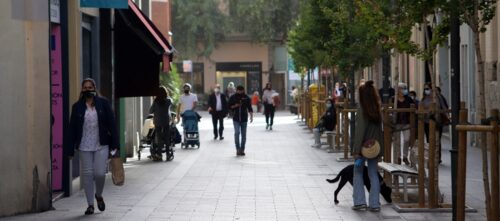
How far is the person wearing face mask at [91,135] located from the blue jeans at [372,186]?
307cm

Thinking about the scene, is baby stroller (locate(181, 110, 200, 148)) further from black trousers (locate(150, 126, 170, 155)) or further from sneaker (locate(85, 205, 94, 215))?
sneaker (locate(85, 205, 94, 215))

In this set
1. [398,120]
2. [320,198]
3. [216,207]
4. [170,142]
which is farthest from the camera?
[170,142]

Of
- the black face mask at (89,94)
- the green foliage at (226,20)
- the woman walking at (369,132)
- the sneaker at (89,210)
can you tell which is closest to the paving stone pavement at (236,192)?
the sneaker at (89,210)

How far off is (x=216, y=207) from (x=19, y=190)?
2.52 m

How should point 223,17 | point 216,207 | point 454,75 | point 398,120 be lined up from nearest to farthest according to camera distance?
point 454,75 < point 216,207 < point 398,120 < point 223,17

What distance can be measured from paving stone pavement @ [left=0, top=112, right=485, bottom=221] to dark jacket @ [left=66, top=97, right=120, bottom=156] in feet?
2.80

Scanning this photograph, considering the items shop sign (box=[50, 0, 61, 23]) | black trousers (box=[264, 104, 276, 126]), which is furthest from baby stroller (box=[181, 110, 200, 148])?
shop sign (box=[50, 0, 61, 23])

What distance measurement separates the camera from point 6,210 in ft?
41.6

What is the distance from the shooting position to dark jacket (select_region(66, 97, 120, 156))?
43.1 feet

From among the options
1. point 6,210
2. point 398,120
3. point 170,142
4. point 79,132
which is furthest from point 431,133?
point 170,142

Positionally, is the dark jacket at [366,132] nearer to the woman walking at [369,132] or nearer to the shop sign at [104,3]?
the woman walking at [369,132]

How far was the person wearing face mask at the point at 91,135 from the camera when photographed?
518 inches

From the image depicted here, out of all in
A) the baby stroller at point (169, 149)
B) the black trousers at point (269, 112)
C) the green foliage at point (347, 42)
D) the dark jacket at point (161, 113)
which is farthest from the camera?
the black trousers at point (269, 112)

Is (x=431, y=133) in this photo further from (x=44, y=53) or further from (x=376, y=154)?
(x=44, y=53)
